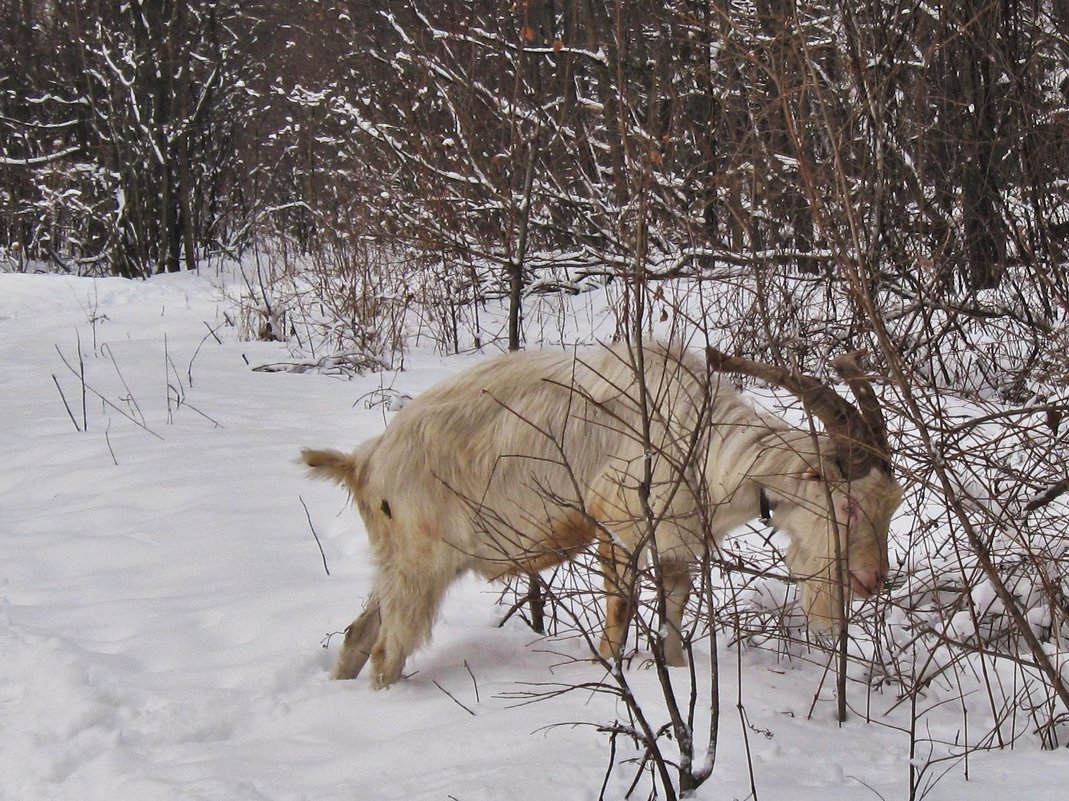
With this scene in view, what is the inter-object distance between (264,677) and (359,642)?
346 mm

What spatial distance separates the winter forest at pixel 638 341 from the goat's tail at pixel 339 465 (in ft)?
2.07

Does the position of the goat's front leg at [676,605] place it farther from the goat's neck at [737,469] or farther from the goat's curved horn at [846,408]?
the goat's curved horn at [846,408]

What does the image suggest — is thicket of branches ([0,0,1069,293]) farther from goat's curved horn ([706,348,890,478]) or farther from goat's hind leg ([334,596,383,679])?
goat's hind leg ([334,596,383,679])

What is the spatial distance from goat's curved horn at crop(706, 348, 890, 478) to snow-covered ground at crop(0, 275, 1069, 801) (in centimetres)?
65

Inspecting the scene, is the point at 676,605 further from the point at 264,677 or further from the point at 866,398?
the point at 264,677

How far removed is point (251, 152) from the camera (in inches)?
756

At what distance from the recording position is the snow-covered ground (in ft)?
8.41

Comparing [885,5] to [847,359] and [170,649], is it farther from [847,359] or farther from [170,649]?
[170,649]

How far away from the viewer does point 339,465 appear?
11.8ft

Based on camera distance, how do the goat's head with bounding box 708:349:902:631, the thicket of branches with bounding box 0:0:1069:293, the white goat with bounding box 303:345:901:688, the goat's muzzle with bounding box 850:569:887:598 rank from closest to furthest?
the goat's head with bounding box 708:349:902:631, the goat's muzzle with bounding box 850:569:887:598, the white goat with bounding box 303:345:901:688, the thicket of branches with bounding box 0:0:1069:293

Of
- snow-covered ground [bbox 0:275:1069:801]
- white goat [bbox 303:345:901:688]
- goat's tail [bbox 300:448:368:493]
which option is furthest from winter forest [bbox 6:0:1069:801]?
goat's tail [bbox 300:448:368:493]

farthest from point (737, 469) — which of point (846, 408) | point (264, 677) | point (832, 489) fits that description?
point (264, 677)

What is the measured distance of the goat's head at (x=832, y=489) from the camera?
2754 millimetres

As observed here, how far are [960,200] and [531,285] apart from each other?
15.8 feet
